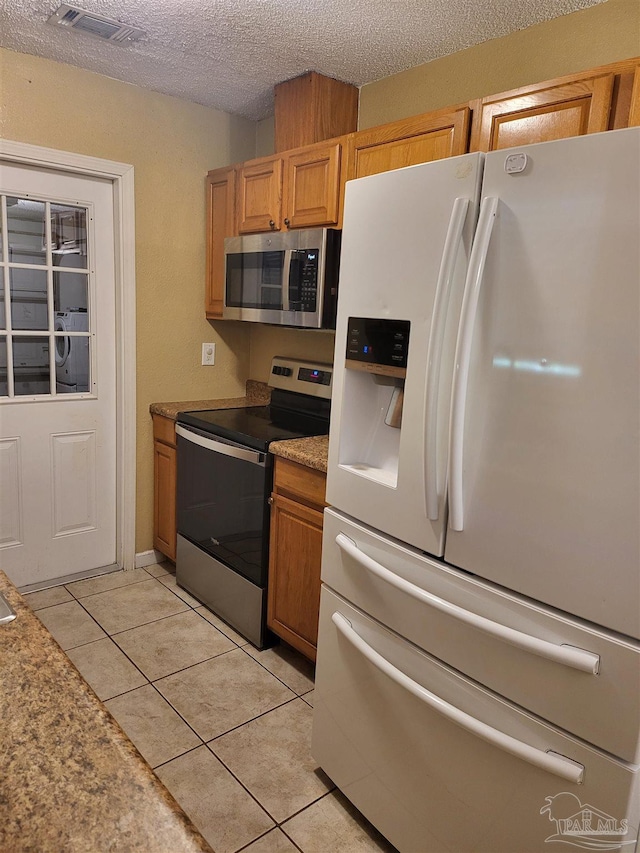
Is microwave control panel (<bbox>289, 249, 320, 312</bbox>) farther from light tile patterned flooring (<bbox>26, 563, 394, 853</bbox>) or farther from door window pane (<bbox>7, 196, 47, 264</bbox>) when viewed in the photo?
light tile patterned flooring (<bbox>26, 563, 394, 853</bbox>)

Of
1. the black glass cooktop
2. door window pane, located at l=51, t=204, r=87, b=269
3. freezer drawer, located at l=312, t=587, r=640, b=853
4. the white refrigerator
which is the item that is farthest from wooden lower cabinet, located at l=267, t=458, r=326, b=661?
door window pane, located at l=51, t=204, r=87, b=269

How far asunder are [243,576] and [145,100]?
2359 millimetres

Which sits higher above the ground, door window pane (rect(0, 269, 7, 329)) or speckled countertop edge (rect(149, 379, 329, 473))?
door window pane (rect(0, 269, 7, 329))

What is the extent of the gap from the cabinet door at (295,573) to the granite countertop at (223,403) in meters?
0.95

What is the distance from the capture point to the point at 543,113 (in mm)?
1692

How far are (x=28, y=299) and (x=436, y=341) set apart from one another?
2.24 metres

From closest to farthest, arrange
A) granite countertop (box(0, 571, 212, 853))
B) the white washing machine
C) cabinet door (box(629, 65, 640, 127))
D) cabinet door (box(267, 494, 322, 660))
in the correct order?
granite countertop (box(0, 571, 212, 853)) → cabinet door (box(629, 65, 640, 127)) → cabinet door (box(267, 494, 322, 660)) → the white washing machine

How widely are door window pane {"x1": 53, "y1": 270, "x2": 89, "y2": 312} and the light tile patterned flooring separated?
141cm

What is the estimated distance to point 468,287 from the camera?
120 cm

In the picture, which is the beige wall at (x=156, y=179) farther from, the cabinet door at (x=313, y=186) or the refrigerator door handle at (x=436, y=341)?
the refrigerator door handle at (x=436, y=341)

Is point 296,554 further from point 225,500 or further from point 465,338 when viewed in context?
point 465,338

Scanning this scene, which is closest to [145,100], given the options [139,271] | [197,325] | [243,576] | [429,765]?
[139,271]

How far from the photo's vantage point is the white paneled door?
2742mm

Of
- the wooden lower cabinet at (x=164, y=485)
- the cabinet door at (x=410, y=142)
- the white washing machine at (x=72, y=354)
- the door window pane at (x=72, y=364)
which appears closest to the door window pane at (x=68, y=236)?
the white washing machine at (x=72, y=354)
